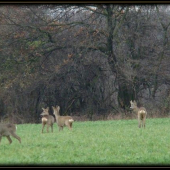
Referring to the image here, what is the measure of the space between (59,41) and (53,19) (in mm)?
Answer: 1291

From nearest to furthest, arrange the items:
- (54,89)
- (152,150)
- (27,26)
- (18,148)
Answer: (152,150), (18,148), (27,26), (54,89)

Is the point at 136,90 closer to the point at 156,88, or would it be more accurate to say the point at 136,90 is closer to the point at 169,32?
the point at 156,88

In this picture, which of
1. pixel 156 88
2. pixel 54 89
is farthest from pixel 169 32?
pixel 54 89

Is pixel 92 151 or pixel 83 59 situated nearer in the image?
pixel 92 151

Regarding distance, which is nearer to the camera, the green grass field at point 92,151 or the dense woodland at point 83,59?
the green grass field at point 92,151

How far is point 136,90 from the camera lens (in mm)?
28250

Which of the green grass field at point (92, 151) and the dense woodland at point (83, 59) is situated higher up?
the dense woodland at point (83, 59)

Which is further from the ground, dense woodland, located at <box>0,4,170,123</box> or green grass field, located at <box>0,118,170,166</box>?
dense woodland, located at <box>0,4,170,123</box>

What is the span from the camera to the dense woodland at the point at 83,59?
85.3ft

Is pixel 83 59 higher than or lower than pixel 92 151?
higher

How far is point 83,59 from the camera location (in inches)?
1049

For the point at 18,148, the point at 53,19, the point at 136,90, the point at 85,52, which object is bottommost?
the point at 18,148

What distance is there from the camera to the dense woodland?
85.3ft

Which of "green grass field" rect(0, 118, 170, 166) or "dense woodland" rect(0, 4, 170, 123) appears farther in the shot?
"dense woodland" rect(0, 4, 170, 123)
